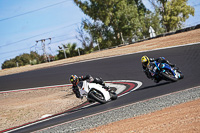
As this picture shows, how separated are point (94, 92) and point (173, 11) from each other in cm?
4776

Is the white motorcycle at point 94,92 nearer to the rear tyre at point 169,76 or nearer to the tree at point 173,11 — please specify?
the rear tyre at point 169,76

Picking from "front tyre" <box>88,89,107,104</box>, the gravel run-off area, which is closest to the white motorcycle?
"front tyre" <box>88,89,107,104</box>

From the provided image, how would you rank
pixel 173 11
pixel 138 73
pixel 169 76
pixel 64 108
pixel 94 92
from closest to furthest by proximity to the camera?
pixel 94 92
pixel 169 76
pixel 64 108
pixel 138 73
pixel 173 11

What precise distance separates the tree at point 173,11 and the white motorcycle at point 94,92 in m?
45.7

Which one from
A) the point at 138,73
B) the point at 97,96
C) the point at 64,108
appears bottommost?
the point at 64,108

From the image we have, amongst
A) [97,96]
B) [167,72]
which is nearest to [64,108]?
[97,96]

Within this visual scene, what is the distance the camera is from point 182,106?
7504mm

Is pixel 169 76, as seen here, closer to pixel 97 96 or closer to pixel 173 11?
pixel 97 96

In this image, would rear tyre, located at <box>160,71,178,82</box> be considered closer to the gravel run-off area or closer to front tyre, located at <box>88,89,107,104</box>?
the gravel run-off area

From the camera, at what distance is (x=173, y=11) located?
2146 inches

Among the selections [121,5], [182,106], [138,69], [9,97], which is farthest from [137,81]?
[121,5]

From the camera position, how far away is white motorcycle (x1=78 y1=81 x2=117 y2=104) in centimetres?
1052

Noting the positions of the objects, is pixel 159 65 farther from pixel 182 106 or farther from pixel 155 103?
pixel 182 106

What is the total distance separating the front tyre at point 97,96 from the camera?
10469mm
